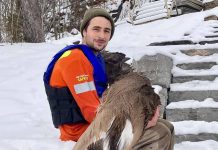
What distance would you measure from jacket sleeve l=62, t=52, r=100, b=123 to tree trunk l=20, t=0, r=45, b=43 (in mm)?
6637

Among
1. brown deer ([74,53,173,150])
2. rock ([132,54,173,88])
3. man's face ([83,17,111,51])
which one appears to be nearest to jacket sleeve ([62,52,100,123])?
man's face ([83,17,111,51])

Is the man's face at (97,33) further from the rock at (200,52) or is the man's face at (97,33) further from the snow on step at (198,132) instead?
the rock at (200,52)

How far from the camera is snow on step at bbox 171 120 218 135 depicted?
3.80m

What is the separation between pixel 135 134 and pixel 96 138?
161mm

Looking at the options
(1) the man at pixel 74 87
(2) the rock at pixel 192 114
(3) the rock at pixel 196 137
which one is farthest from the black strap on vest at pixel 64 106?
(2) the rock at pixel 192 114

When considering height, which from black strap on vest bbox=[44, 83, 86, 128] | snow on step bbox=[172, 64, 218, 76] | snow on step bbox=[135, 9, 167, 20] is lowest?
snow on step bbox=[172, 64, 218, 76]

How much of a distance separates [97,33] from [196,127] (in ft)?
5.03

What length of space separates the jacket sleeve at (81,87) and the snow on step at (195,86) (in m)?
2.01

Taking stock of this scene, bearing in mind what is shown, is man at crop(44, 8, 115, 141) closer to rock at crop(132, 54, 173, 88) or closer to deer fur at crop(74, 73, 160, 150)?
deer fur at crop(74, 73, 160, 150)

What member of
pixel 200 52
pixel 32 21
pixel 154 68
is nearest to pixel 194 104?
pixel 154 68

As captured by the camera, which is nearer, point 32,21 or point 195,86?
point 195,86

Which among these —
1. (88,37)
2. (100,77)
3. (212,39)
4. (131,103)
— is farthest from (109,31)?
(212,39)

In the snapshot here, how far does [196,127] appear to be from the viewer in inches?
152

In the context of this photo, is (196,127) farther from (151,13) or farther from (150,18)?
(151,13)
